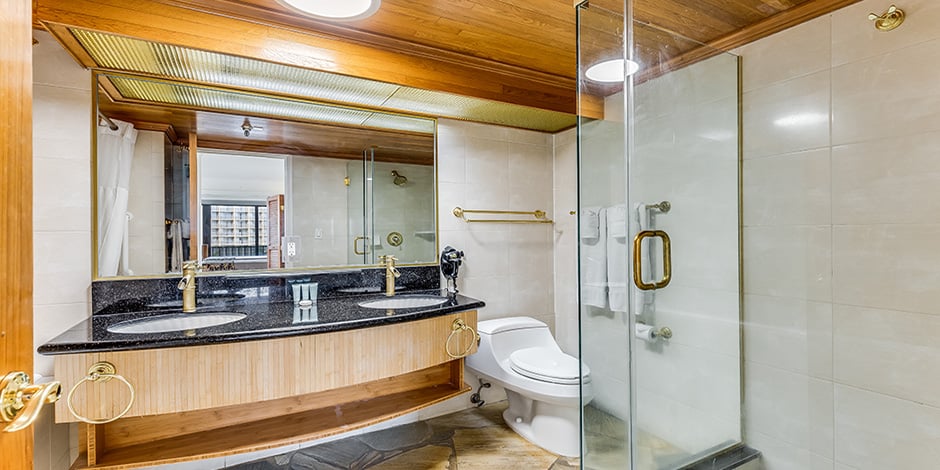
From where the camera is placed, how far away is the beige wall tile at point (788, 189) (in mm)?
1541

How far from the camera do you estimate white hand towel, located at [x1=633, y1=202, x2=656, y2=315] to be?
160cm

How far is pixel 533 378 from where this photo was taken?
2.02 m

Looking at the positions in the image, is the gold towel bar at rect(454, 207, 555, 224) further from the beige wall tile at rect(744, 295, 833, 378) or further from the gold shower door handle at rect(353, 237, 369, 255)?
the beige wall tile at rect(744, 295, 833, 378)

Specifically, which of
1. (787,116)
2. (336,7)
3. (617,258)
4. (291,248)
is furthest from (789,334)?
(291,248)

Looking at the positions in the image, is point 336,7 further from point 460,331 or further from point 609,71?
point 460,331

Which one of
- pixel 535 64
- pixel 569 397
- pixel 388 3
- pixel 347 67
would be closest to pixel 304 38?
pixel 347 67

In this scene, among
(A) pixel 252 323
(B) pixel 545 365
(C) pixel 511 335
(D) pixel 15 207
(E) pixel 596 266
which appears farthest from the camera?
(C) pixel 511 335

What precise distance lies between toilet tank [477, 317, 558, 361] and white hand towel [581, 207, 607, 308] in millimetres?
800

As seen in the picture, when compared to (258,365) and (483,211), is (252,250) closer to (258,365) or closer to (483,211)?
(258,365)

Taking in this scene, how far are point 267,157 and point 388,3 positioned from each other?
3.31ft

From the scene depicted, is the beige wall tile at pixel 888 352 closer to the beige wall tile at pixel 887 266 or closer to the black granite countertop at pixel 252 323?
the beige wall tile at pixel 887 266

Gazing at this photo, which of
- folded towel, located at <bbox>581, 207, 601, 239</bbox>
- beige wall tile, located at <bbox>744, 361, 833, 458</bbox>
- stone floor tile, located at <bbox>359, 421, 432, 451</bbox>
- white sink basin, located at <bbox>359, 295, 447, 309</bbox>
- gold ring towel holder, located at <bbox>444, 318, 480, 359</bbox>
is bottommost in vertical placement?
stone floor tile, located at <bbox>359, 421, 432, 451</bbox>

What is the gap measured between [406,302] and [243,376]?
0.90 meters

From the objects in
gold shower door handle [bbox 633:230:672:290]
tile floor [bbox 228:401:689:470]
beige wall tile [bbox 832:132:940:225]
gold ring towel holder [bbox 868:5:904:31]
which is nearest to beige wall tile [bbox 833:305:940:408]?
beige wall tile [bbox 832:132:940:225]
